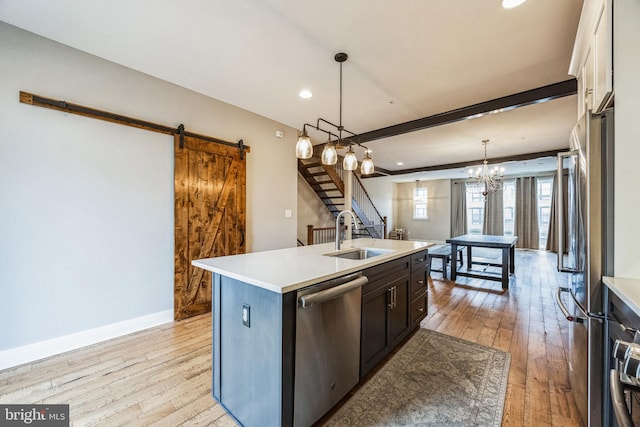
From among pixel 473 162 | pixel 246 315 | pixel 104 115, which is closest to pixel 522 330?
pixel 246 315

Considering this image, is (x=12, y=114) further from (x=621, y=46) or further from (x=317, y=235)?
(x=317, y=235)

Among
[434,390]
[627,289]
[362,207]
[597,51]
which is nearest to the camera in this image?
[627,289]

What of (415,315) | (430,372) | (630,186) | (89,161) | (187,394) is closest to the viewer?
(630,186)

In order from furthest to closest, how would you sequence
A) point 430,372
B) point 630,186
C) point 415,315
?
point 415,315, point 430,372, point 630,186

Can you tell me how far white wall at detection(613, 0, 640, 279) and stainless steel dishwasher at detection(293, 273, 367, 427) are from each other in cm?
131

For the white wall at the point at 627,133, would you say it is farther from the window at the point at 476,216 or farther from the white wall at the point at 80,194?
the window at the point at 476,216

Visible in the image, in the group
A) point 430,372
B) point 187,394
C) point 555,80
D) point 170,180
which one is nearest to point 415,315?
point 430,372

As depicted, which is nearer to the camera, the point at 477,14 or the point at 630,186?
the point at 630,186

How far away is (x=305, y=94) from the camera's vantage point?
315 cm

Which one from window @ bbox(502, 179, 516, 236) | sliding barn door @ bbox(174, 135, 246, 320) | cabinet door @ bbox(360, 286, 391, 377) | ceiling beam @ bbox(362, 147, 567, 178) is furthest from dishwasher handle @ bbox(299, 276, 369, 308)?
window @ bbox(502, 179, 516, 236)

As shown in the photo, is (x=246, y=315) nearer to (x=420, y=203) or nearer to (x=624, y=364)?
(x=624, y=364)

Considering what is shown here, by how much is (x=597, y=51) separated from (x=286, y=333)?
2.28 metres

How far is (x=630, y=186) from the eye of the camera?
1.23 m

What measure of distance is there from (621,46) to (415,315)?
2.39 metres
